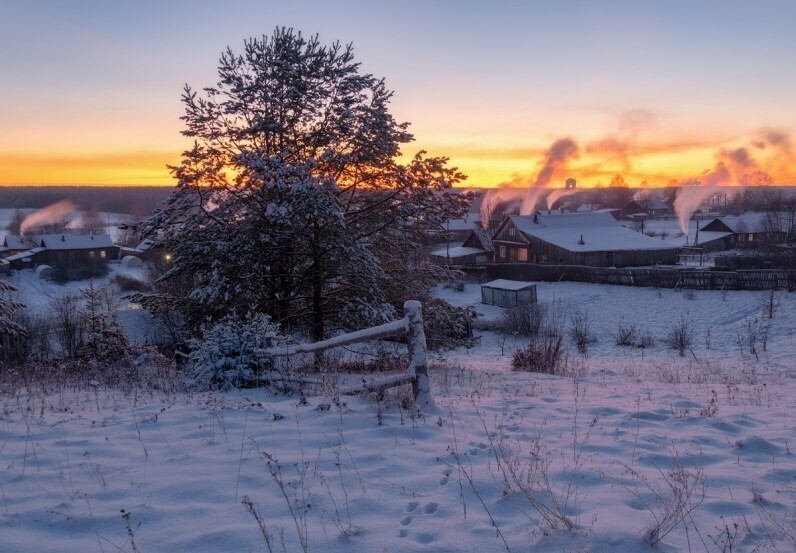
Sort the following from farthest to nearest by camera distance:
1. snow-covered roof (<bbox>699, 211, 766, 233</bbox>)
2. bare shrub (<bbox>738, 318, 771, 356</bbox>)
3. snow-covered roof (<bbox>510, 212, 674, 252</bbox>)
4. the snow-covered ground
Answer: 1. snow-covered roof (<bbox>699, 211, 766, 233</bbox>)
2. snow-covered roof (<bbox>510, 212, 674, 252</bbox>)
3. bare shrub (<bbox>738, 318, 771, 356</bbox>)
4. the snow-covered ground

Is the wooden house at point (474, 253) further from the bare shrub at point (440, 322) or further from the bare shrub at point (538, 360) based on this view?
the bare shrub at point (440, 322)

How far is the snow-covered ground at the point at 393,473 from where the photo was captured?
3.09 meters

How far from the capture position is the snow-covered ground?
10.1ft

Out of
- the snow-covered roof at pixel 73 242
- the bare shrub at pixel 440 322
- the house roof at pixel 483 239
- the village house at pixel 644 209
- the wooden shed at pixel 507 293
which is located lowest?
the wooden shed at pixel 507 293

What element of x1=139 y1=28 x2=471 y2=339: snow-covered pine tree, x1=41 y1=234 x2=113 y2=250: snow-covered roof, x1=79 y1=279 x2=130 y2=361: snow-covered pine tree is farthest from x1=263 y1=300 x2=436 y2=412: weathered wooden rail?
x1=41 y1=234 x2=113 y2=250: snow-covered roof

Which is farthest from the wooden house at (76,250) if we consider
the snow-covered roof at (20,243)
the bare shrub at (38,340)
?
the bare shrub at (38,340)

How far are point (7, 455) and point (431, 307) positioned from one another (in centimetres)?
1019

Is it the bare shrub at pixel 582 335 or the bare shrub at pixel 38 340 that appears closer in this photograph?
the bare shrub at pixel 582 335

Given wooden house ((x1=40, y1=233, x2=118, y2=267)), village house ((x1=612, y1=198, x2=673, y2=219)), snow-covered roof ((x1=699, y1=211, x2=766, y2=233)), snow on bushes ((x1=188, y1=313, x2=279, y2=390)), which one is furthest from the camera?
village house ((x1=612, y1=198, x2=673, y2=219))

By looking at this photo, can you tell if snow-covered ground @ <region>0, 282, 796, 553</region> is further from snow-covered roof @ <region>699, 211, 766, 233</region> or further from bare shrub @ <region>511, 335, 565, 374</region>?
snow-covered roof @ <region>699, 211, 766, 233</region>

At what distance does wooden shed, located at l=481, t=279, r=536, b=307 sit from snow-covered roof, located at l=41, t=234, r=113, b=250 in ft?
199

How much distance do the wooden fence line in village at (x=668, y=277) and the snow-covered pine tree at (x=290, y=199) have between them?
2628 centimetres

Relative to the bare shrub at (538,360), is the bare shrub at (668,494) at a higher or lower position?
higher

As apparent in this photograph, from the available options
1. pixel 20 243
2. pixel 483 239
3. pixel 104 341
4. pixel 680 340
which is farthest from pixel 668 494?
pixel 20 243
